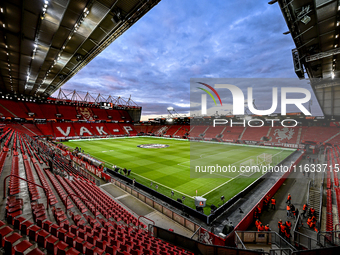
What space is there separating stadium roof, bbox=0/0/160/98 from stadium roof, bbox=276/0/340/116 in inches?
301

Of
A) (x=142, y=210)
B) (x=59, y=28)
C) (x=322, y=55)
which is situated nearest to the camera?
(x=322, y=55)

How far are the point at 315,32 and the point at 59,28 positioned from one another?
52.5 ft

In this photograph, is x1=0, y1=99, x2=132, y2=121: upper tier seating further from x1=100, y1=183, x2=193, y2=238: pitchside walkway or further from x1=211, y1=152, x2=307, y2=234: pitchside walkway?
x1=211, y1=152, x2=307, y2=234: pitchside walkway

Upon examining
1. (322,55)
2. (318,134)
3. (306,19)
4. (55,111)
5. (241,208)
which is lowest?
(241,208)

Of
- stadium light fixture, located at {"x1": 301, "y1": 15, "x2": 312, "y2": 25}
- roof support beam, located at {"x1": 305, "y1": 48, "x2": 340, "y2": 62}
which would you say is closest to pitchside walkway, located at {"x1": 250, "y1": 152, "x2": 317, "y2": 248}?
roof support beam, located at {"x1": 305, "y1": 48, "x2": 340, "y2": 62}

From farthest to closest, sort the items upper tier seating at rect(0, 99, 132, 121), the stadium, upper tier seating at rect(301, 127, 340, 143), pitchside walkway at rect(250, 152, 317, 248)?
upper tier seating at rect(0, 99, 132, 121)
upper tier seating at rect(301, 127, 340, 143)
pitchside walkway at rect(250, 152, 317, 248)
the stadium

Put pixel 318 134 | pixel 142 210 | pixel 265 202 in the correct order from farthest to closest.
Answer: pixel 318 134 → pixel 265 202 → pixel 142 210

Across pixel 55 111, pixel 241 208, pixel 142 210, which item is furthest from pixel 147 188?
pixel 55 111

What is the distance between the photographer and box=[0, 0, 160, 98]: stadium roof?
28.9ft

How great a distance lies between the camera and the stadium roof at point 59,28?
347 inches

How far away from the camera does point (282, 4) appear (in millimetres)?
7324

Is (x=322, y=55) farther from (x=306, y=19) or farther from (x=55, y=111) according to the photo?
(x=55, y=111)

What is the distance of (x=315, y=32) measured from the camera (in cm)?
876

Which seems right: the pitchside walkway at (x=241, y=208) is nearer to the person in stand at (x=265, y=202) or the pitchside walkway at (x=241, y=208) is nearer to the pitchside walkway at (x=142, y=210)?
the person in stand at (x=265, y=202)
